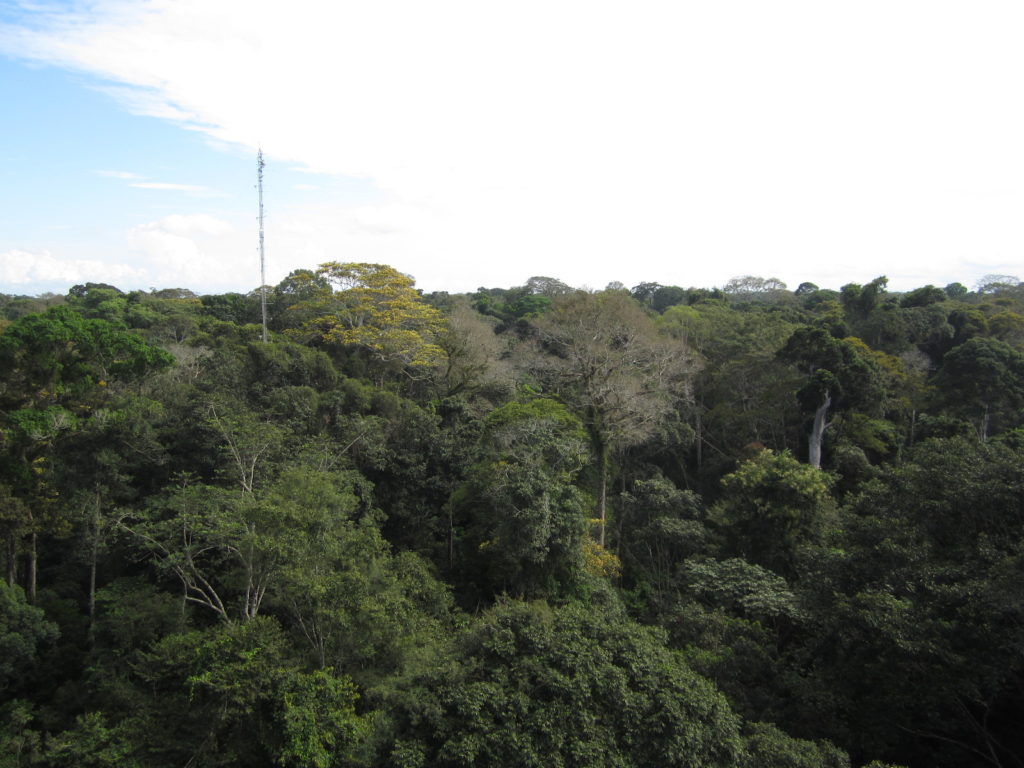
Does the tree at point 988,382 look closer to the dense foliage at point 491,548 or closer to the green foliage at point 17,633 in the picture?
the dense foliage at point 491,548

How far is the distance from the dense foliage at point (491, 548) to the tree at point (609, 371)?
0.15 metres

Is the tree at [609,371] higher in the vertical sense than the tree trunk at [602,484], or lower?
higher

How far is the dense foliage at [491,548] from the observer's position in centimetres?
779

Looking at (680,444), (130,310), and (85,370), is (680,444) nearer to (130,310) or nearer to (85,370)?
(85,370)

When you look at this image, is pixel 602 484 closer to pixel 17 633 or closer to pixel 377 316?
pixel 377 316

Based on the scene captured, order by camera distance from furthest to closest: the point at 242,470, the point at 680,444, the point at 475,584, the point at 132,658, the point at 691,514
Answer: the point at 680,444 < the point at 691,514 < the point at 475,584 < the point at 242,470 < the point at 132,658

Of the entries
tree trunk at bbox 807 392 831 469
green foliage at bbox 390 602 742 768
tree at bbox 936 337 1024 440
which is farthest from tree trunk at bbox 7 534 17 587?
tree at bbox 936 337 1024 440

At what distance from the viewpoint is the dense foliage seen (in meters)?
Answer: 7.79

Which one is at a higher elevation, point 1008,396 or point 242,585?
point 1008,396

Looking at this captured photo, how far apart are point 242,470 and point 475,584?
244 inches

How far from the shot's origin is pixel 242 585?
1117cm

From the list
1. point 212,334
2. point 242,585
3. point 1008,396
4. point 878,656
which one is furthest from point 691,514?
point 212,334

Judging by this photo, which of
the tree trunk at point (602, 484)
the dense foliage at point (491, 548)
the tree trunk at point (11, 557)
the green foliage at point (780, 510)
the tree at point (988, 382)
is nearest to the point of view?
the dense foliage at point (491, 548)

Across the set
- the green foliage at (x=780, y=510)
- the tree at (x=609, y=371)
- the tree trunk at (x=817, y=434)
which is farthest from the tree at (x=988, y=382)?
the tree at (x=609, y=371)
